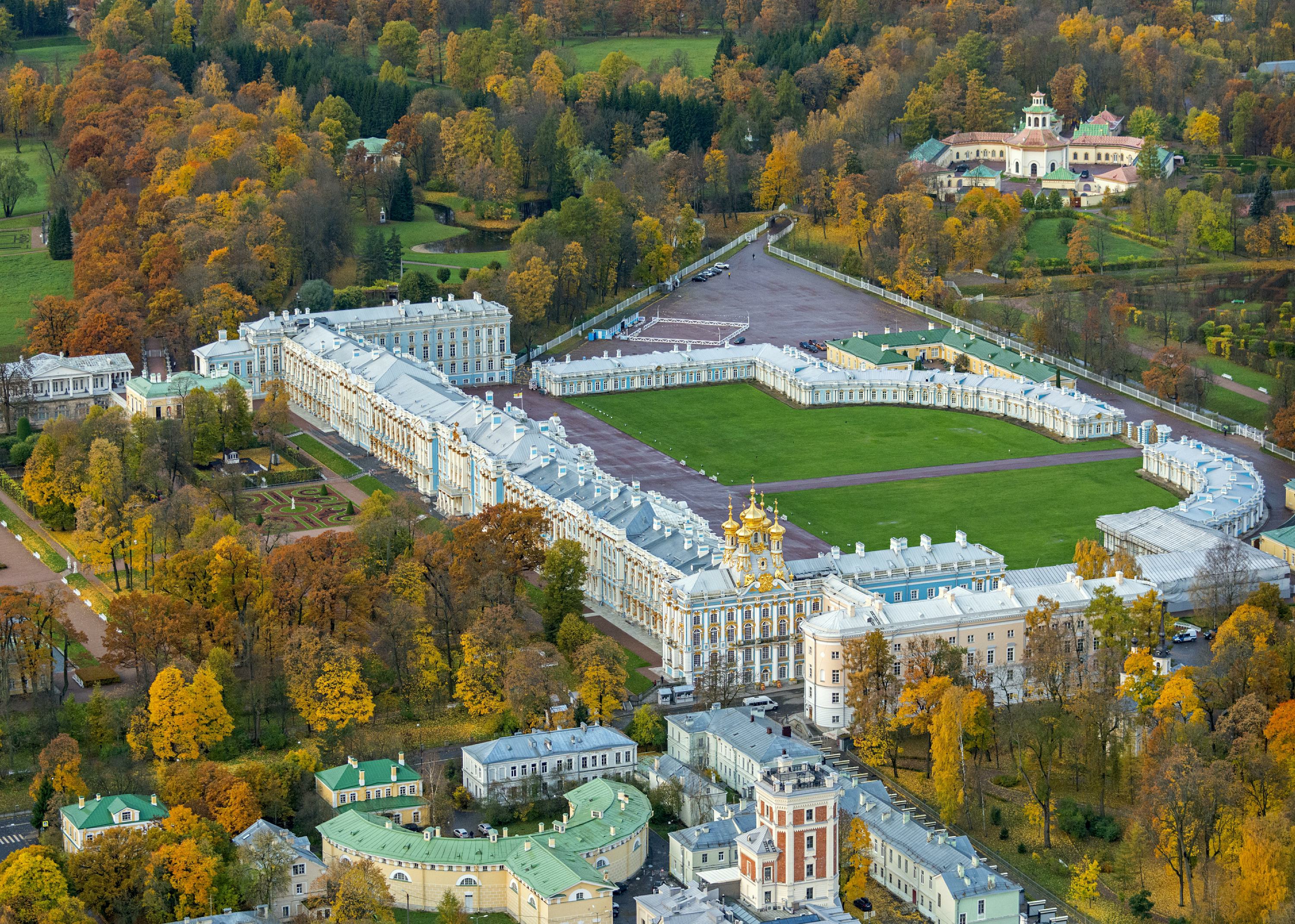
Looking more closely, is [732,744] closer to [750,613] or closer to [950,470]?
[750,613]

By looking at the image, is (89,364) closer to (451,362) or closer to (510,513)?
(451,362)

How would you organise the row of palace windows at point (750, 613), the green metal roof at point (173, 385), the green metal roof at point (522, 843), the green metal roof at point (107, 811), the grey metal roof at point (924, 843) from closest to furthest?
the green metal roof at point (522, 843) → the grey metal roof at point (924, 843) → the green metal roof at point (107, 811) → the row of palace windows at point (750, 613) → the green metal roof at point (173, 385)

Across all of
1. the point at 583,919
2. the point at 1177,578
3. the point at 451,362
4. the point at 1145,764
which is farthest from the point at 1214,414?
the point at 583,919

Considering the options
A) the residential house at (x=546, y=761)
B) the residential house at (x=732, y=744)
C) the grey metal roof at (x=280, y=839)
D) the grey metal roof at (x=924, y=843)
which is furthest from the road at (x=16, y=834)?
the grey metal roof at (x=924, y=843)

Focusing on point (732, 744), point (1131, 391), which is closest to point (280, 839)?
point (732, 744)

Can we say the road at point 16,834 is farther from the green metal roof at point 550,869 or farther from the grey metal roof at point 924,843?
the grey metal roof at point 924,843

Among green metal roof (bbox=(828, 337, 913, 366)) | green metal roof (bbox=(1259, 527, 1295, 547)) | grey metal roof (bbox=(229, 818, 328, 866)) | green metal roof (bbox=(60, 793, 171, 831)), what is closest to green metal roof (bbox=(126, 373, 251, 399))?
green metal roof (bbox=(828, 337, 913, 366))

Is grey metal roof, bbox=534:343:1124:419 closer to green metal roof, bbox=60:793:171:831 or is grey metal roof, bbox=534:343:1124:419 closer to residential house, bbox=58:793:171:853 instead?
green metal roof, bbox=60:793:171:831
